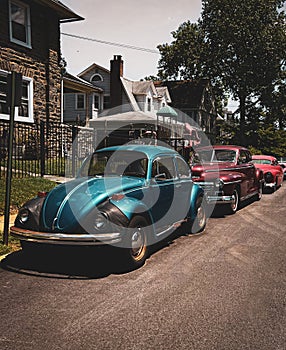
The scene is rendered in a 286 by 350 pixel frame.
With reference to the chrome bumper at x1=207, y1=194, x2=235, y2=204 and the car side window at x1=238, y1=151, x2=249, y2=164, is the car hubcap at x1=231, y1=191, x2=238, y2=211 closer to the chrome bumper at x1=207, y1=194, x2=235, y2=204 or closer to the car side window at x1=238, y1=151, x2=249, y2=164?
the chrome bumper at x1=207, y1=194, x2=235, y2=204

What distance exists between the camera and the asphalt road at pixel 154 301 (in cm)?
369

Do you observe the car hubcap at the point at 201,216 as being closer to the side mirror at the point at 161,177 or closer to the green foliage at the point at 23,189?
the side mirror at the point at 161,177

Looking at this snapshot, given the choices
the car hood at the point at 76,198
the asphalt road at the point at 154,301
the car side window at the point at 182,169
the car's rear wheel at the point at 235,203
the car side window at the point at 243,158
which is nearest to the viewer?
the asphalt road at the point at 154,301

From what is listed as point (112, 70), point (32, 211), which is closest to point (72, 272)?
point (32, 211)

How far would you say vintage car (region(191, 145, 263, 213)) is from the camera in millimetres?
10109

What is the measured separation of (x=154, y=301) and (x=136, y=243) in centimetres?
133

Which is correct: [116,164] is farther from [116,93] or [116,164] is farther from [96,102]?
[116,93]

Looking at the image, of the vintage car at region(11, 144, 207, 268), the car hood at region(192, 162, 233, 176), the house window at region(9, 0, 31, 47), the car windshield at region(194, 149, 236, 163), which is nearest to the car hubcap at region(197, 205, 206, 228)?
the vintage car at region(11, 144, 207, 268)

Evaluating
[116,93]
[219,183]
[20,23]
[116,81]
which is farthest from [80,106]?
[219,183]

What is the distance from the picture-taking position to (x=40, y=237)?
5.36 meters

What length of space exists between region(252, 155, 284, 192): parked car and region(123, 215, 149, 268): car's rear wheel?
10.4m

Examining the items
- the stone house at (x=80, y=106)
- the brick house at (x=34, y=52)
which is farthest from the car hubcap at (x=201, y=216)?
the stone house at (x=80, y=106)

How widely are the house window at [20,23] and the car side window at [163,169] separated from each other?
12608 millimetres

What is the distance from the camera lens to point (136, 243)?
5.79 meters
